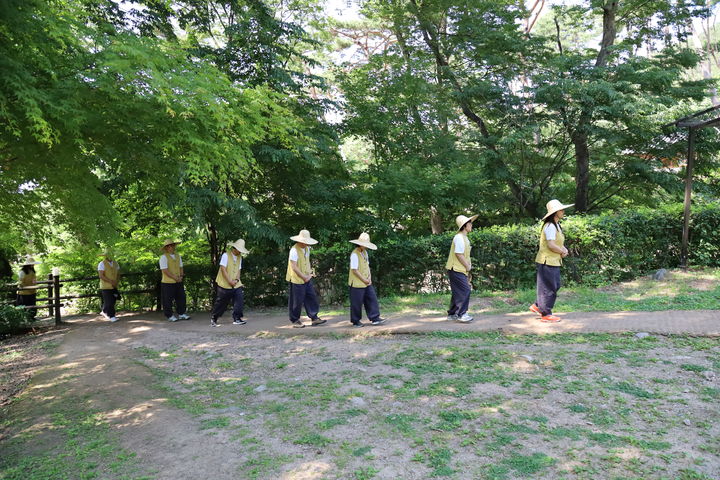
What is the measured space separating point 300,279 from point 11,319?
21.6 ft

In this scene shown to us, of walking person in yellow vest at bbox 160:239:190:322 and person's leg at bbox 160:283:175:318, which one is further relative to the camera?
person's leg at bbox 160:283:175:318

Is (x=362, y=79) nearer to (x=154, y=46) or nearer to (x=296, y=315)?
(x=296, y=315)

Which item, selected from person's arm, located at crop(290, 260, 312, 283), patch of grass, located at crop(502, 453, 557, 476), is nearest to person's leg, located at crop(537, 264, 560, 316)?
person's arm, located at crop(290, 260, 312, 283)

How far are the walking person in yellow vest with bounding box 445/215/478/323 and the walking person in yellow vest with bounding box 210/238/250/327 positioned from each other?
4084 mm

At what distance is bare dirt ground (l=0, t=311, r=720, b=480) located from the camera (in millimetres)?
3570

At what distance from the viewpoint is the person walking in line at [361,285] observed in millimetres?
8203

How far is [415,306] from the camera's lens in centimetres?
1007

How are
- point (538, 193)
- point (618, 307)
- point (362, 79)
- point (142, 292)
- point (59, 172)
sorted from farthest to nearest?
point (538, 193), point (362, 79), point (142, 292), point (618, 307), point (59, 172)

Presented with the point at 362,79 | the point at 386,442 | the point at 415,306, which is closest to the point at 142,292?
the point at 415,306

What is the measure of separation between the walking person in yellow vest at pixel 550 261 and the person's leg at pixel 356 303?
284 centimetres

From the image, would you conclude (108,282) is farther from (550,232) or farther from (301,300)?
(550,232)

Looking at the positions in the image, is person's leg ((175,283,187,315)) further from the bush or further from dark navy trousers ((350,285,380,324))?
dark navy trousers ((350,285,380,324))

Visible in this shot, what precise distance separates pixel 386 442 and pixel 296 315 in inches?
200

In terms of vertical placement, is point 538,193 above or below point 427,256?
above
